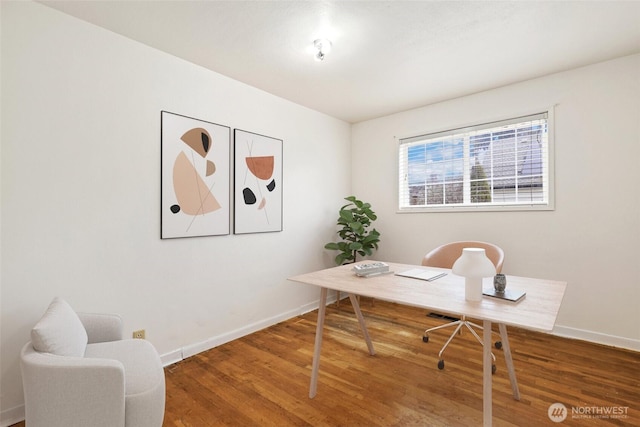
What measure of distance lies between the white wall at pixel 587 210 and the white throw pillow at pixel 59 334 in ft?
11.7

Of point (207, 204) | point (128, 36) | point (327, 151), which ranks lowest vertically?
point (207, 204)

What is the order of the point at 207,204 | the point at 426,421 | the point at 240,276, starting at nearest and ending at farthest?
the point at 426,421 < the point at 207,204 < the point at 240,276

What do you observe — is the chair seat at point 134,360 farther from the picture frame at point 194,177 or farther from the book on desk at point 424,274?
the book on desk at point 424,274

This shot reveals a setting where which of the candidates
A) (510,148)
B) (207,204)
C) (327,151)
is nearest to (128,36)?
(207,204)

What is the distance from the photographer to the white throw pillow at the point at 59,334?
137 centimetres

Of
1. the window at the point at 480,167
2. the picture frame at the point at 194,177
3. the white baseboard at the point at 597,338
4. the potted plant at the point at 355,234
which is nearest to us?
the picture frame at the point at 194,177

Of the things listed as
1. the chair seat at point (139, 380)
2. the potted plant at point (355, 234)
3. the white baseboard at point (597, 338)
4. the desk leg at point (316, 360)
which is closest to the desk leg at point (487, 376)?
the desk leg at point (316, 360)

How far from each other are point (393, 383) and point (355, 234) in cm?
203

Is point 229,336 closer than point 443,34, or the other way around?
point 443,34

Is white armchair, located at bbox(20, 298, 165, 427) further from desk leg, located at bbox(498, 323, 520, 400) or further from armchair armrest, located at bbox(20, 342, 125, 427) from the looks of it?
desk leg, located at bbox(498, 323, 520, 400)

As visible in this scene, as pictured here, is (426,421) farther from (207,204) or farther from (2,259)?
(2,259)

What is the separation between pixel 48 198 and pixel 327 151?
2939mm

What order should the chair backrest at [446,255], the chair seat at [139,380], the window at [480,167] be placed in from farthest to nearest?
1. the window at [480,167]
2. the chair backrest at [446,255]
3. the chair seat at [139,380]

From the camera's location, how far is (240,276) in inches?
120
